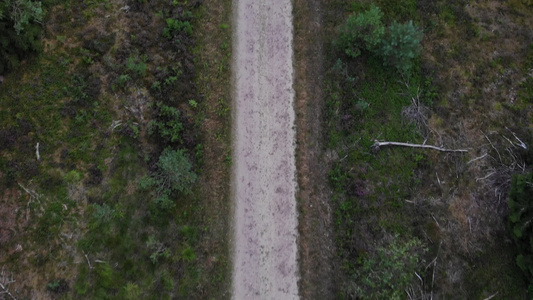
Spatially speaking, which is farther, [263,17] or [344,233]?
[263,17]

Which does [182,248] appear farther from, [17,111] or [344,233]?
[17,111]

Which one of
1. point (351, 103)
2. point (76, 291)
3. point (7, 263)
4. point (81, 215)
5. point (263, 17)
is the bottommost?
point (76, 291)

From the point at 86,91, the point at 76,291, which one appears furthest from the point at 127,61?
the point at 76,291

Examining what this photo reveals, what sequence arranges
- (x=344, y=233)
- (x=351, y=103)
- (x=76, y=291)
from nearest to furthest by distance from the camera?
(x=76, y=291), (x=344, y=233), (x=351, y=103)

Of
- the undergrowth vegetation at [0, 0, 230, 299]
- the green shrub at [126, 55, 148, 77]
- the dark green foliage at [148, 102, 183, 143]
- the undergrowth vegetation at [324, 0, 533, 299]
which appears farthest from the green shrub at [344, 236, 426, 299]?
the green shrub at [126, 55, 148, 77]

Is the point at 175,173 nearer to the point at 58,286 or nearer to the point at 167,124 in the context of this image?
the point at 167,124

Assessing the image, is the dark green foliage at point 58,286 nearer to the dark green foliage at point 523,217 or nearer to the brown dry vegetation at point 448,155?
the brown dry vegetation at point 448,155

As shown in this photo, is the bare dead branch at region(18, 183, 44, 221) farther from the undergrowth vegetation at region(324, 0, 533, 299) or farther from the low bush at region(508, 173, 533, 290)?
the low bush at region(508, 173, 533, 290)
